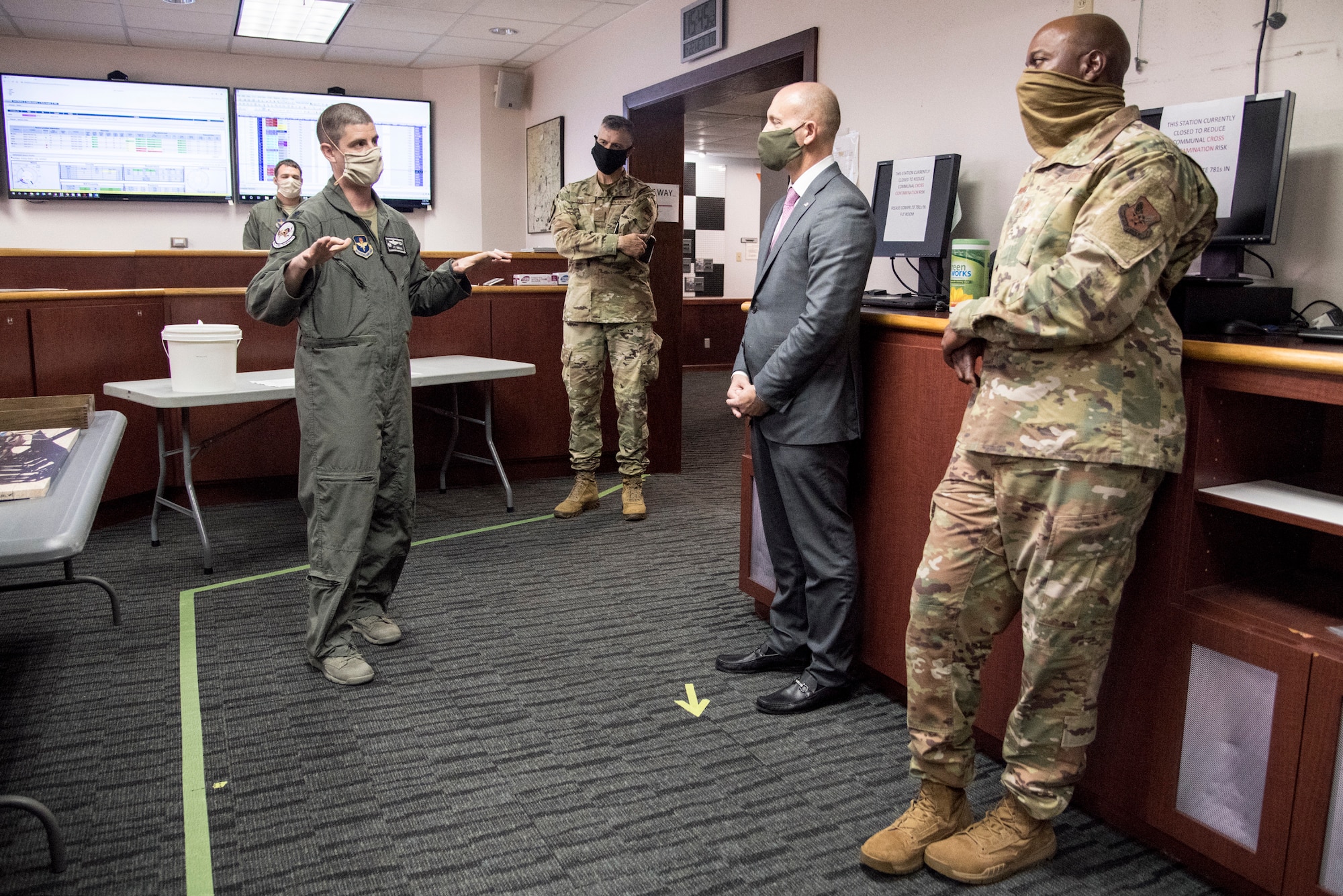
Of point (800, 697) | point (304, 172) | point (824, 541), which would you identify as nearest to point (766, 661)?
point (800, 697)

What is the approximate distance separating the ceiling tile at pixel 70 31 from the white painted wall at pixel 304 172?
92 mm

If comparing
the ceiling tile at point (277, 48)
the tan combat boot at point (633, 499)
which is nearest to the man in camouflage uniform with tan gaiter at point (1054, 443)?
the tan combat boot at point (633, 499)

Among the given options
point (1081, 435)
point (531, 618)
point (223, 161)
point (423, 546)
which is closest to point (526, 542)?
point (423, 546)

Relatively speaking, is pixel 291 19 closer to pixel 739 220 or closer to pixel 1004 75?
pixel 1004 75

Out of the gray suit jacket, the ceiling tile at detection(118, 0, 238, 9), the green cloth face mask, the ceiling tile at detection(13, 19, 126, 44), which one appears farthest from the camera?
the ceiling tile at detection(13, 19, 126, 44)

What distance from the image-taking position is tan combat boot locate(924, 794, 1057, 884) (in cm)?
164

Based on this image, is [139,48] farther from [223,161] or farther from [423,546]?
[423,546]

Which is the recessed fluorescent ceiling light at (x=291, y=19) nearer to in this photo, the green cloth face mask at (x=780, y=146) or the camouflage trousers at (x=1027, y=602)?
the green cloth face mask at (x=780, y=146)

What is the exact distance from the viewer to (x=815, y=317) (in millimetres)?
2131

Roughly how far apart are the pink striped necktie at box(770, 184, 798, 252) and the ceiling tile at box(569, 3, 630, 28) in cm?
343

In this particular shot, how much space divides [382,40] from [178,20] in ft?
3.90

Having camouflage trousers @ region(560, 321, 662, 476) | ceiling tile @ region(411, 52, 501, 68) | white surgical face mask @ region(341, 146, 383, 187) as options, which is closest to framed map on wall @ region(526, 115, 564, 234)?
ceiling tile @ region(411, 52, 501, 68)

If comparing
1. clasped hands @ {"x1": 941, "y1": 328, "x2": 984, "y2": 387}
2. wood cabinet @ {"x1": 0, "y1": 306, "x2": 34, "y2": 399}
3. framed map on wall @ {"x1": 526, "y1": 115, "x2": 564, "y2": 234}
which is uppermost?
framed map on wall @ {"x1": 526, "y1": 115, "x2": 564, "y2": 234}

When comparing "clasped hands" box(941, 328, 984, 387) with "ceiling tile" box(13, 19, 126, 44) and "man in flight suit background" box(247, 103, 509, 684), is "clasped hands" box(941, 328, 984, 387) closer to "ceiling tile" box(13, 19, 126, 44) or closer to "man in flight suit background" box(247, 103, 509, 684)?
"man in flight suit background" box(247, 103, 509, 684)
